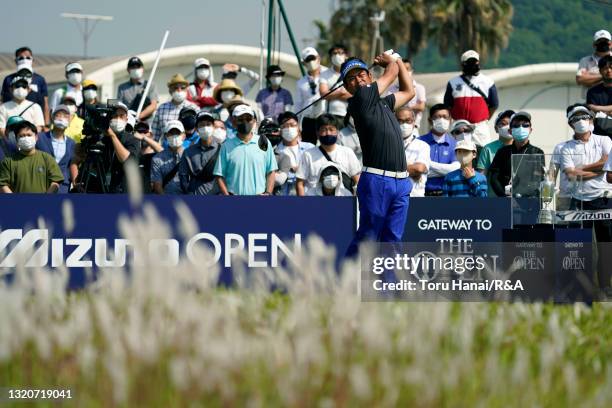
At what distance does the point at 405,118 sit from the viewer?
658 inches

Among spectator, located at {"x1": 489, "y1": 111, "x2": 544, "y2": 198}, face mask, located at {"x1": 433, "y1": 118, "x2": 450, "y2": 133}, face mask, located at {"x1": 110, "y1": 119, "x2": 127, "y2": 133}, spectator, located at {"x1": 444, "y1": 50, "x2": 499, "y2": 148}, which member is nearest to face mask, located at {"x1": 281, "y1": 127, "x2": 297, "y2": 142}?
face mask, located at {"x1": 433, "y1": 118, "x2": 450, "y2": 133}

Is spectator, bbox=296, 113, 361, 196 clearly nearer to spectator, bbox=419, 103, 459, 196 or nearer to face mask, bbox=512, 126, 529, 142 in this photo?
spectator, bbox=419, 103, 459, 196

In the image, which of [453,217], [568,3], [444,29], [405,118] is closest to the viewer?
[453,217]

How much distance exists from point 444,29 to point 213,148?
48.3 m

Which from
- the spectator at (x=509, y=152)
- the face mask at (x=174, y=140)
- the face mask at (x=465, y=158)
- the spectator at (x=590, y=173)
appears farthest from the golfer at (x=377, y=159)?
the face mask at (x=174, y=140)

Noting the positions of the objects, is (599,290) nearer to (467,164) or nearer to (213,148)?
(467,164)

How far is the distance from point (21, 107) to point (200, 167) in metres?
4.13

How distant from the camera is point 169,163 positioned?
1602 cm

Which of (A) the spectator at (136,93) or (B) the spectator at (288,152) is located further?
(A) the spectator at (136,93)

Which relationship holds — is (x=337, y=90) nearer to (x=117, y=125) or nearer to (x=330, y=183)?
(x=330, y=183)

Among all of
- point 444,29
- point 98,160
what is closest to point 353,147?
point 98,160

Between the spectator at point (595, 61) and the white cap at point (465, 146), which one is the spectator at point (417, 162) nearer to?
the white cap at point (465, 146)

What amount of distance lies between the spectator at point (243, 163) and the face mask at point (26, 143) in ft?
6.89

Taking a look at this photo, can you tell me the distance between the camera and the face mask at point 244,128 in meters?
15.4
